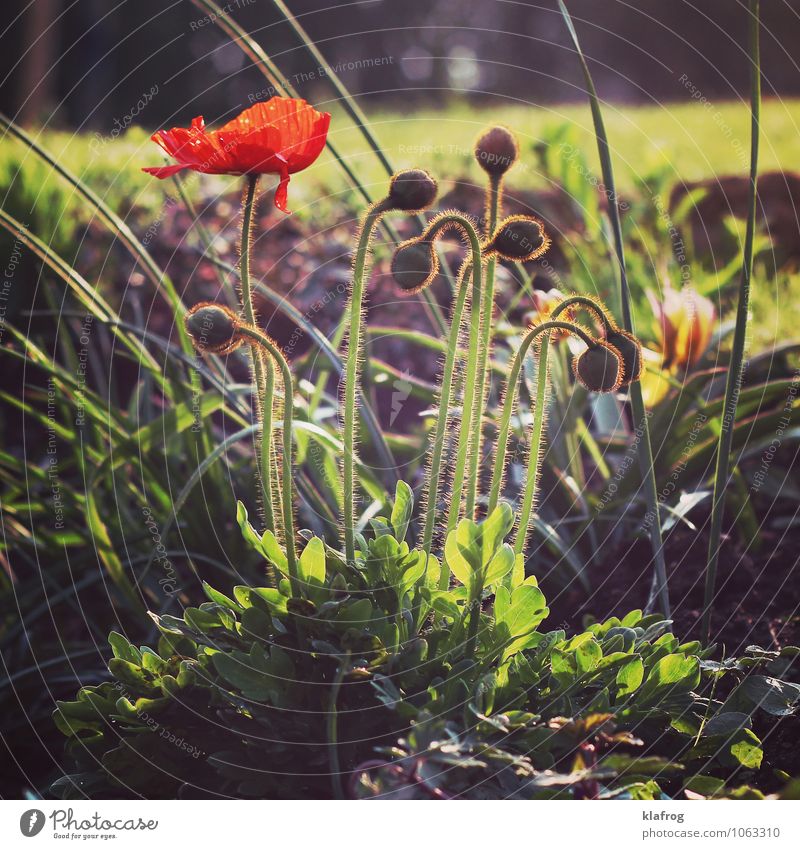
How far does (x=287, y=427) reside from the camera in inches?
26.6

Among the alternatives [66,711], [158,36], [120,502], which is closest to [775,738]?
[66,711]

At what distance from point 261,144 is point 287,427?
21 centimetres

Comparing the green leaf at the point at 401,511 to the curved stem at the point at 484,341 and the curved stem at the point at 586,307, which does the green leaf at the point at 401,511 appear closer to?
the curved stem at the point at 484,341

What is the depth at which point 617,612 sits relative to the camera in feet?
3.09

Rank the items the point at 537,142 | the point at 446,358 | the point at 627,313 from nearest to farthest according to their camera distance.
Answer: the point at 446,358, the point at 627,313, the point at 537,142

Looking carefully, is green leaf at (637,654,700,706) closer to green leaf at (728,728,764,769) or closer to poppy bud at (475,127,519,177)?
green leaf at (728,728,764,769)

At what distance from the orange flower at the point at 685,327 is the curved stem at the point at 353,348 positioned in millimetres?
616

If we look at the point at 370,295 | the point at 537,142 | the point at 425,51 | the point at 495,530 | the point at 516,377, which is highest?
the point at 425,51

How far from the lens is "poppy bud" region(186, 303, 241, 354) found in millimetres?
620

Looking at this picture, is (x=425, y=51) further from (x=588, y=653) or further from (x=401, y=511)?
(x=588, y=653)

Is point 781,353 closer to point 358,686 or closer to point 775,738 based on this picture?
point 775,738

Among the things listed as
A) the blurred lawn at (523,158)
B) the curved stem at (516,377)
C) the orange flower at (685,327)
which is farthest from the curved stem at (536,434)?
the blurred lawn at (523,158)

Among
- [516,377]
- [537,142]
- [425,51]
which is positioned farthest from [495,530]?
[425,51]

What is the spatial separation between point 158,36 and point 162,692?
8.53 feet
